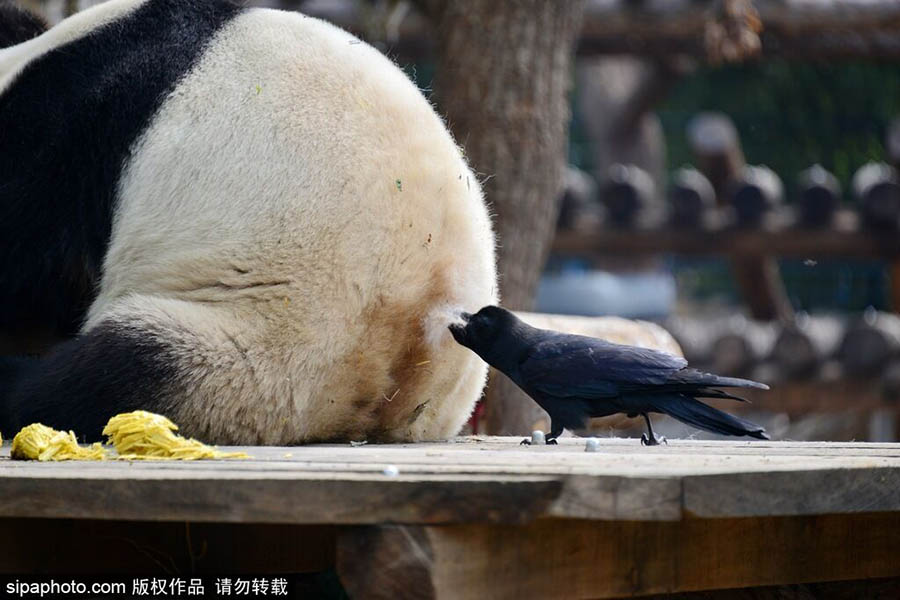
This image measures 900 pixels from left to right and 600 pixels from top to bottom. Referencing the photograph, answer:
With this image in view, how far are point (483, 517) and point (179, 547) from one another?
2.61 feet

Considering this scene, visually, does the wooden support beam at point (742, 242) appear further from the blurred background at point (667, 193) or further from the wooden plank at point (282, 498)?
the wooden plank at point (282, 498)

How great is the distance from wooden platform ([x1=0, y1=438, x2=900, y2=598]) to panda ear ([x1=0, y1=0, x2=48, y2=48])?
5.76 feet

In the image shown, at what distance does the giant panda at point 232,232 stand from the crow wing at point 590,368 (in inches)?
9.3

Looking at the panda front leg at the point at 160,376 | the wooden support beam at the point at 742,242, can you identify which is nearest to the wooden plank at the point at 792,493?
the panda front leg at the point at 160,376

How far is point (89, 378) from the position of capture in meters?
2.74

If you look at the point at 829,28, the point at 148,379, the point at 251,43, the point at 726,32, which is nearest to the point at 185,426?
the point at 148,379

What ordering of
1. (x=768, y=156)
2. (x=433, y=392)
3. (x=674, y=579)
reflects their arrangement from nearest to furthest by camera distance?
(x=674, y=579) < (x=433, y=392) < (x=768, y=156)

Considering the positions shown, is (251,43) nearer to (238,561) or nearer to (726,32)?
(238,561)

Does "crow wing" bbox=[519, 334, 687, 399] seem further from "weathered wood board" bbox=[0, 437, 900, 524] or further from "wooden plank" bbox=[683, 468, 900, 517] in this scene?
"wooden plank" bbox=[683, 468, 900, 517]

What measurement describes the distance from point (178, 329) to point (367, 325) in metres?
0.42

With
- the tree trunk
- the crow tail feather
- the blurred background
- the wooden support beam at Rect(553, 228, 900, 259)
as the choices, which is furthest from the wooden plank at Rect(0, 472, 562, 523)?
the wooden support beam at Rect(553, 228, 900, 259)

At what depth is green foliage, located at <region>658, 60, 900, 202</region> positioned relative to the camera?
17.4 meters

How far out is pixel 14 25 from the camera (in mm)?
3748

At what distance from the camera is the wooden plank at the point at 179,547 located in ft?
7.43
